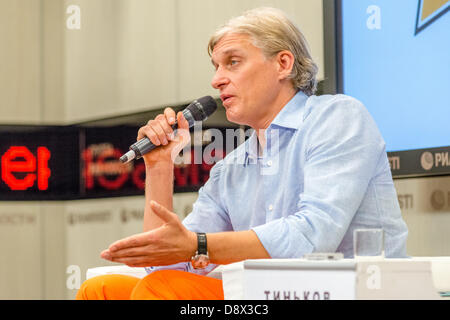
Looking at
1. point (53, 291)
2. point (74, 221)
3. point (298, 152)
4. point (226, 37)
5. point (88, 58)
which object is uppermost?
point (88, 58)

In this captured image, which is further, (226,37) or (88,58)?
(88,58)

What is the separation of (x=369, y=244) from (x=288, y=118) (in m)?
0.50

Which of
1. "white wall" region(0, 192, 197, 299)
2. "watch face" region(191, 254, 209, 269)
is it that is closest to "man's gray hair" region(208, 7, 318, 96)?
"watch face" region(191, 254, 209, 269)

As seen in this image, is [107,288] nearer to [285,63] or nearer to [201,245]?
[201,245]

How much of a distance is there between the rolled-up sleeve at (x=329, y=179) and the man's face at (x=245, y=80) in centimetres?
19

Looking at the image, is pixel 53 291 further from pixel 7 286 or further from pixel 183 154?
pixel 183 154

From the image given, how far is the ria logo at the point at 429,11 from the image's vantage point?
6.68 feet

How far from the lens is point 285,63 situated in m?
1.73

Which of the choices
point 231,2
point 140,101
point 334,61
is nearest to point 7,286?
point 140,101

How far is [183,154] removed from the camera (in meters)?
3.13

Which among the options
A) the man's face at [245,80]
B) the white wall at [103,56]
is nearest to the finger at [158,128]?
the man's face at [245,80]

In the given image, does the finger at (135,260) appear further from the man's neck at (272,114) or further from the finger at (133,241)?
the man's neck at (272,114)

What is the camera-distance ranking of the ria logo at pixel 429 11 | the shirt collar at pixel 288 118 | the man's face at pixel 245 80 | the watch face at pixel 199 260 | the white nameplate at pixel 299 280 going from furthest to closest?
the ria logo at pixel 429 11 < the man's face at pixel 245 80 < the shirt collar at pixel 288 118 < the watch face at pixel 199 260 < the white nameplate at pixel 299 280

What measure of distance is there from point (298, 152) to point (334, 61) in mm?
1001
